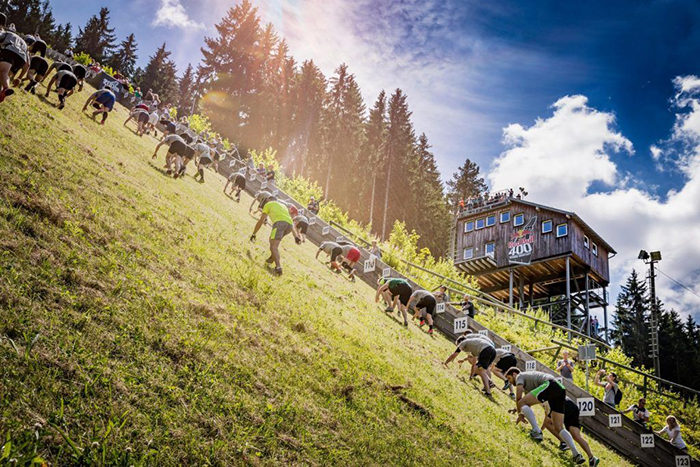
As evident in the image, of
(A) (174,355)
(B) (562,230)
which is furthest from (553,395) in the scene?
(B) (562,230)

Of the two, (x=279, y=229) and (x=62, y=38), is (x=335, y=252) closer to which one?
(x=279, y=229)

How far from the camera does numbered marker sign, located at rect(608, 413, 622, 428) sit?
45.3 feet

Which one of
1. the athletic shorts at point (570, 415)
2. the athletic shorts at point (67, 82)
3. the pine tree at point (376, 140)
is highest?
the pine tree at point (376, 140)

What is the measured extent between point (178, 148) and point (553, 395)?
551 inches

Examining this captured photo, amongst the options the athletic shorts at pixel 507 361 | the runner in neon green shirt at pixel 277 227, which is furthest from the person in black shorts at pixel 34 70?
the athletic shorts at pixel 507 361

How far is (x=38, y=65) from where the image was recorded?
14.9m

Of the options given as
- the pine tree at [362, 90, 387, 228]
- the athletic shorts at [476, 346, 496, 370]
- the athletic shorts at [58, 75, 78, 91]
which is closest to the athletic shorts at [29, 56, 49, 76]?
the athletic shorts at [58, 75, 78, 91]

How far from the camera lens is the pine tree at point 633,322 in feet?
189

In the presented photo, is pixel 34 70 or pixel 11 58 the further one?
pixel 34 70

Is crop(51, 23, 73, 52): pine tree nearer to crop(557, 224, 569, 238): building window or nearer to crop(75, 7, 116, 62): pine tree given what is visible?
crop(75, 7, 116, 62): pine tree

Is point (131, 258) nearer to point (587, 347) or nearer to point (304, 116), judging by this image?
point (587, 347)

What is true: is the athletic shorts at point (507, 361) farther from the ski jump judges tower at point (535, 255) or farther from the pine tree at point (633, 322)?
the pine tree at point (633, 322)

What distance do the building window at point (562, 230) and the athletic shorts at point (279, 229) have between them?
31874 mm

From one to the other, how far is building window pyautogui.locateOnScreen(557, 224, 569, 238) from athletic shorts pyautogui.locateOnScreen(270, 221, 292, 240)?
31.9 m
